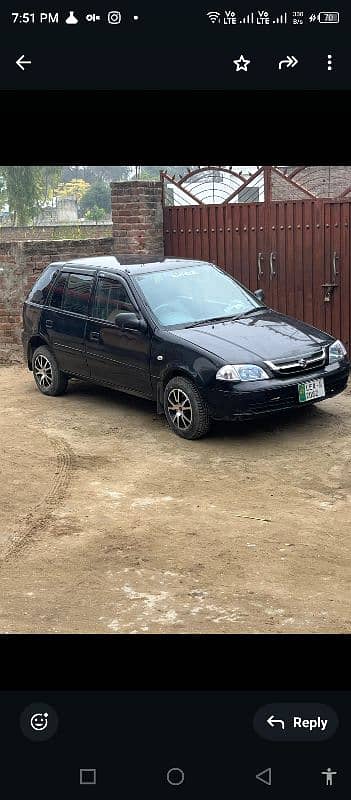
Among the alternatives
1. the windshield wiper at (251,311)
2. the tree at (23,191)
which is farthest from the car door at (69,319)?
the tree at (23,191)

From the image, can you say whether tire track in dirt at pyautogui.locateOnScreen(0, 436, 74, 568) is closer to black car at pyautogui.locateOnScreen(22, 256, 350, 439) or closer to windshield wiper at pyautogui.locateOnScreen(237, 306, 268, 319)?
black car at pyautogui.locateOnScreen(22, 256, 350, 439)

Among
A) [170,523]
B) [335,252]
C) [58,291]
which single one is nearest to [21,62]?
[170,523]

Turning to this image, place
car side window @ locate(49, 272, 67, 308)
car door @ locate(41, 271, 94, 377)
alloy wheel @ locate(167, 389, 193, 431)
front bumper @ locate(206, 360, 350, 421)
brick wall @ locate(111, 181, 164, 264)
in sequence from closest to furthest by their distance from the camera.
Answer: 1. front bumper @ locate(206, 360, 350, 421)
2. alloy wheel @ locate(167, 389, 193, 431)
3. car door @ locate(41, 271, 94, 377)
4. car side window @ locate(49, 272, 67, 308)
5. brick wall @ locate(111, 181, 164, 264)

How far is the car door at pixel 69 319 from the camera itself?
10391 millimetres

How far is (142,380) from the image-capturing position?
31.5 feet

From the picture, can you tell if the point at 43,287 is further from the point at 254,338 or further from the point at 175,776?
the point at 175,776

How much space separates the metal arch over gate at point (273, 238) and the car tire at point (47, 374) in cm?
316

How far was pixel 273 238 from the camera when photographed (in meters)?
12.6

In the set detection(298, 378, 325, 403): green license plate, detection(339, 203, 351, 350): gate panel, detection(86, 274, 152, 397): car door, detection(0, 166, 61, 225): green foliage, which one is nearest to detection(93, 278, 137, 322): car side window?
detection(86, 274, 152, 397): car door

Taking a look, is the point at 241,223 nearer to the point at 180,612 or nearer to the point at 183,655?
the point at 180,612

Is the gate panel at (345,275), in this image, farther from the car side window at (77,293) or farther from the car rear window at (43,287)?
the car rear window at (43,287)

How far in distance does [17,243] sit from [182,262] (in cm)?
365

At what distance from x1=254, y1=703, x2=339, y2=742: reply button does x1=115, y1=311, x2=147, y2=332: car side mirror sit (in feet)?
27.4

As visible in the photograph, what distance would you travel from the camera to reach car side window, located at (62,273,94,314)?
10391mm
